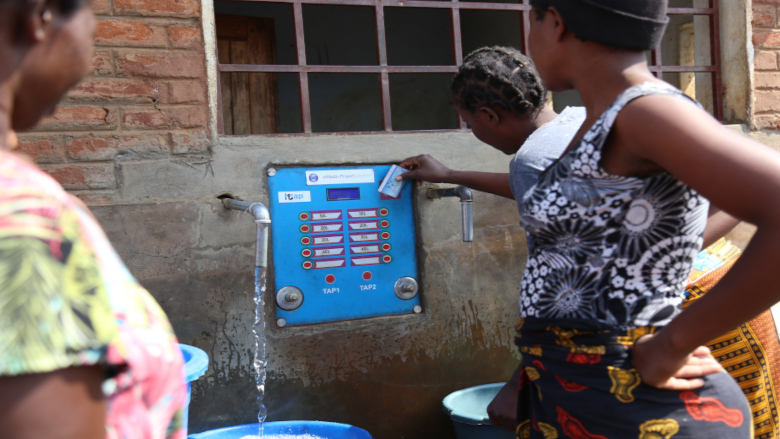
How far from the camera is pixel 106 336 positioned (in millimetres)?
544

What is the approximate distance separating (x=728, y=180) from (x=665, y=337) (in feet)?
0.87

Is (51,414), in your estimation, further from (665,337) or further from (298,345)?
(298,345)

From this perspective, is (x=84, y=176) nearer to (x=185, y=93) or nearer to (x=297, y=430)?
(x=185, y=93)

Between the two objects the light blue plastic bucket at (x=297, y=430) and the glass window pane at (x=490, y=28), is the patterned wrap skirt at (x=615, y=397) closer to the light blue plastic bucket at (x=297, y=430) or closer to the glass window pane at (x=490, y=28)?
the light blue plastic bucket at (x=297, y=430)

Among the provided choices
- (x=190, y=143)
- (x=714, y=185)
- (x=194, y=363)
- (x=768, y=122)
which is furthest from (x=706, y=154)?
(x=768, y=122)

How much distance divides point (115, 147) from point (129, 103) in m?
0.16

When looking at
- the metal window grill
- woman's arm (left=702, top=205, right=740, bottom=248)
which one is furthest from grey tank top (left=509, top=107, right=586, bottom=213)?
the metal window grill

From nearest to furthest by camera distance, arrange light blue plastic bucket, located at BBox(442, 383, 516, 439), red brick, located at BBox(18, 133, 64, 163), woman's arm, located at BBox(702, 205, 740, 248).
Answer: woman's arm, located at BBox(702, 205, 740, 248) < red brick, located at BBox(18, 133, 64, 163) < light blue plastic bucket, located at BBox(442, 383, 516, 439)

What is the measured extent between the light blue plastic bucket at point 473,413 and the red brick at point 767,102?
176 centimetres

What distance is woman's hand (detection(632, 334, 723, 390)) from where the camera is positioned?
37.1 inches

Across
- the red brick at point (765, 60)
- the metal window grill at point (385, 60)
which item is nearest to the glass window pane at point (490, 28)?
the metal window grill at point (385, 60)

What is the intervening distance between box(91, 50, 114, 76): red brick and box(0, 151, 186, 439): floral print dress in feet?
5.41

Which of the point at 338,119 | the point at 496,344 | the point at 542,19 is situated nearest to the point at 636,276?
the point at 542,19

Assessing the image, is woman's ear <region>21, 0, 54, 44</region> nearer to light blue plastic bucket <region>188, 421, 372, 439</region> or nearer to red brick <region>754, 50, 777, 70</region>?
light blue plastic bucket <region>188, 421, 372, 439</region>
